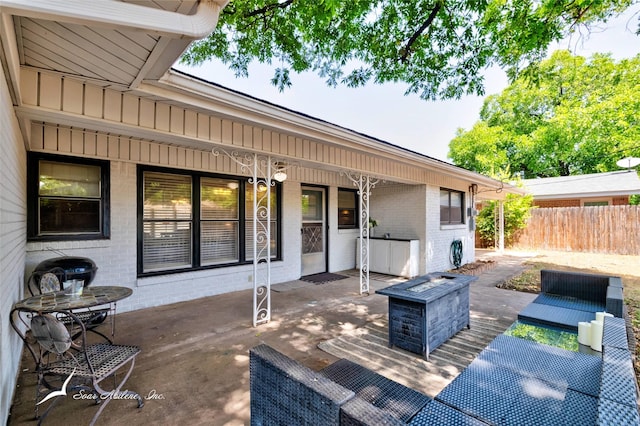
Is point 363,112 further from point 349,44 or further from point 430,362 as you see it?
point 430,362

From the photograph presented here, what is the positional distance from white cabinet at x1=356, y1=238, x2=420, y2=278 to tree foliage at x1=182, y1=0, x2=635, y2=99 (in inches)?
144

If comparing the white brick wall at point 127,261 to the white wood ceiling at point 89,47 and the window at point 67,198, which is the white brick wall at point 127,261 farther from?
the white wood ceiling at point 89,47

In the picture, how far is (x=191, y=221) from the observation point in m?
5.43

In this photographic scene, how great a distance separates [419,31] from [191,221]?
218 inches

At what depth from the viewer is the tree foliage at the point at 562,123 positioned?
14.1 metres

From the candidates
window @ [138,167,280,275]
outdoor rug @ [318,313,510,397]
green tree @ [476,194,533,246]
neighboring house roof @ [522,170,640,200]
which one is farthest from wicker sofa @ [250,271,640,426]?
neighboring house roof @ [522,170,640,200]

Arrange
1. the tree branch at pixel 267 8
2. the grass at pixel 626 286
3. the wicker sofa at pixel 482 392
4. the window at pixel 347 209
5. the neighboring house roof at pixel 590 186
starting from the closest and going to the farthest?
the wicker sofa at pixel 482 392
the grass at pixel 626 286
the tree branch at pixel 267 8
the window at pixel 347 209
the neighboring house roof at pixel 590 186

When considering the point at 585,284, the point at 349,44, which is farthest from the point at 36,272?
the point at 585,284

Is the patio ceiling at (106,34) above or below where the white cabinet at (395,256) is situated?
above

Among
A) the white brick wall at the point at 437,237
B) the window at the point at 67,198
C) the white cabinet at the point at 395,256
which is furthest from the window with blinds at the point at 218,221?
the white brick wall at the point at 437,237

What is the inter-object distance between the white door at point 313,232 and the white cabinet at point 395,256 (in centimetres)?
140

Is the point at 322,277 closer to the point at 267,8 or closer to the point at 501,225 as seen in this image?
the point at 267,8

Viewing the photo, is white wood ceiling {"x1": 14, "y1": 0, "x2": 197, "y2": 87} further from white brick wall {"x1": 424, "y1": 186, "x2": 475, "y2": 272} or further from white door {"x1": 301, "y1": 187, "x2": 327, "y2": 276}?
white brick wall {"x1": 424, "y1": 186, "x2": 475, "y2": 272}

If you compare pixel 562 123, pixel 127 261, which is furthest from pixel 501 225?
pixel 127 261
